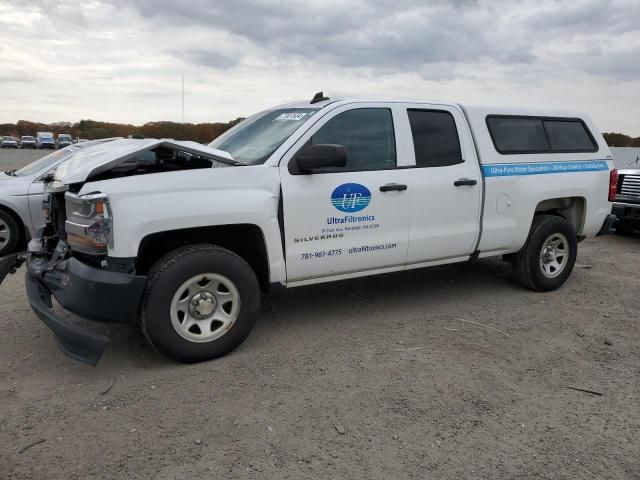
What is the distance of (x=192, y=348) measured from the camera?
12.2 ft

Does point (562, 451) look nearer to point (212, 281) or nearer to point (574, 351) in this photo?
point (574, 351)

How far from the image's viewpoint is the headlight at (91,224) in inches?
133

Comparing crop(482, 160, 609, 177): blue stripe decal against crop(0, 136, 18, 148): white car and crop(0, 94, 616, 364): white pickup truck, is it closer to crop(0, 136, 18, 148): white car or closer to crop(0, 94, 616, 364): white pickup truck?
crop(0, 94, 616, 364): white pickup truck

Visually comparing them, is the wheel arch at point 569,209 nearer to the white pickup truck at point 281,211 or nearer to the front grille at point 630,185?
the white pickup truck at point 281,211

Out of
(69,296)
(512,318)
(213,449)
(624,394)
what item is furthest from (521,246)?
(69,296)

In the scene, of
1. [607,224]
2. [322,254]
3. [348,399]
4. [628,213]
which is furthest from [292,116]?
[628,213]

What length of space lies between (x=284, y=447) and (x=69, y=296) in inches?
70.6

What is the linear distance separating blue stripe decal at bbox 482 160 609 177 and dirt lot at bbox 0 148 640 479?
132 cm

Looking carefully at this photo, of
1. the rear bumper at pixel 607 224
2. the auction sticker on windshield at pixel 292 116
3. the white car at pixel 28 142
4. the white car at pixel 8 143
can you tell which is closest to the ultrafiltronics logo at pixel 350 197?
the auction sticker on windshield at pixel 292 116

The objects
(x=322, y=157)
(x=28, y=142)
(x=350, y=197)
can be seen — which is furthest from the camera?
(x=28, y=142)

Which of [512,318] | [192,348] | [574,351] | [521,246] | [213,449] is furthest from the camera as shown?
[521,246]

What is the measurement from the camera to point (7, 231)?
284 inches

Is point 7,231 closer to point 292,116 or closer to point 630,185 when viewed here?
point 292,116

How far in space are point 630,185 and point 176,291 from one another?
8.09 metres
